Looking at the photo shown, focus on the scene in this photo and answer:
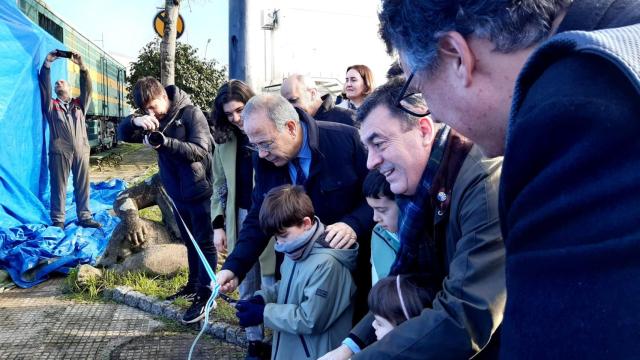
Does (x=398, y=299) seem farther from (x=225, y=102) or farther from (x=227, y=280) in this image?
(x=225, y=102)

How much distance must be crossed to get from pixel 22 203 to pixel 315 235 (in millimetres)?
A: 5932

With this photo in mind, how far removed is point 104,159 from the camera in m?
15.3

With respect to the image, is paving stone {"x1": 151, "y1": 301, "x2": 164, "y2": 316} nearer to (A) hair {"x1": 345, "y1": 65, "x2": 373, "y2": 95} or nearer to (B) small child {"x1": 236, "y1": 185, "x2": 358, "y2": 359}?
(B) small child {"x1": 236, "y1": 185, "x2": 358, "y2": 359}

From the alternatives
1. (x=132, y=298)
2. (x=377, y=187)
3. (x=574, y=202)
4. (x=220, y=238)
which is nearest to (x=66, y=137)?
(x=132, y=298)

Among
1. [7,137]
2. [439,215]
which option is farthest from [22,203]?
[439,215]

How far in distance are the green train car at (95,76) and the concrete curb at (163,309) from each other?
7136 millimetres

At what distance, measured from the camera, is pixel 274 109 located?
274 centimetres

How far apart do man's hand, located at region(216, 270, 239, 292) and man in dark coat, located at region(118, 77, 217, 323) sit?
5.13 feet

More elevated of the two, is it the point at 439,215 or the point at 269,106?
the point at 269,106

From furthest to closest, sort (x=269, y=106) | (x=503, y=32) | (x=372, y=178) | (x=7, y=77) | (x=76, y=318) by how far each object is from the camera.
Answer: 1. (x=7, y=77)
2. (x=76, y=318)
3. (x=269, y=106)
4. (x=372, y=178)
5. (x=503, y=32)

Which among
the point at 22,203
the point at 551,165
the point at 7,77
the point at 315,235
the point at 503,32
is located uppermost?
the point at 7,77

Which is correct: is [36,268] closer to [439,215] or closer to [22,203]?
[22,203]

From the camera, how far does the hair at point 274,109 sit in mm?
2732

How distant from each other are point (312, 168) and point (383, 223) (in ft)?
2.41
